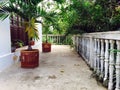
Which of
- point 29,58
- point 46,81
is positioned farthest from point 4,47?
point 46,81

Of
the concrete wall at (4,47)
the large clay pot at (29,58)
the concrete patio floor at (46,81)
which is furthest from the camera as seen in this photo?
the large clay pot at (29,58)

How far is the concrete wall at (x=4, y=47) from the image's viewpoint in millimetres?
3697

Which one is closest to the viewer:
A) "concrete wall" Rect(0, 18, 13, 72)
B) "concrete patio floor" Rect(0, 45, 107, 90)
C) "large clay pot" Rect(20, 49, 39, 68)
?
"concrete patio floor" Rect(0, 45, 107, 90)

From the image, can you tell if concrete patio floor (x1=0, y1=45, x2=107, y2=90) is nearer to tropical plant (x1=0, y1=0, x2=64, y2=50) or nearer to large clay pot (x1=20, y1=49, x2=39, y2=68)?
large clay pot (x1=20, y1=49, x2=39, y2=68)

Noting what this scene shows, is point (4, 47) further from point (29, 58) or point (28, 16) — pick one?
point (28, 16)

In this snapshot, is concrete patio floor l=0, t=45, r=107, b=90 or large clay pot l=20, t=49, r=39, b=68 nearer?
concrete patio floor l=0, t=45, r=107, b=90

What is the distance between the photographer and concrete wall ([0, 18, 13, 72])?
146 inches

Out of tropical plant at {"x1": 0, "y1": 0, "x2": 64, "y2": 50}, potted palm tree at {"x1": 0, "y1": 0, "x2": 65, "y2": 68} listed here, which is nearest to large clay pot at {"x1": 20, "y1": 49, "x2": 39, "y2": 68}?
potted palm tree at {"x1": 0, "y1": 0, "x2": 65, "y2": 68}

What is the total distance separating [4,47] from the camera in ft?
12.7

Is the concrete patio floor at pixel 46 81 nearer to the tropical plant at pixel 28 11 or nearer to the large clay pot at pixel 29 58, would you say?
the large clay pot at pixel 29 58

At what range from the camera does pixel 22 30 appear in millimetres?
6230

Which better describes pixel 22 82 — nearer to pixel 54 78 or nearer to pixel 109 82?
pixel 54 78

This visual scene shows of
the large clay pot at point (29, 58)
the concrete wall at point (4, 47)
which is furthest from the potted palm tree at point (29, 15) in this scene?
the concrete wall at point (4, 47)

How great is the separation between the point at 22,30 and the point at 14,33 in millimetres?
1015
